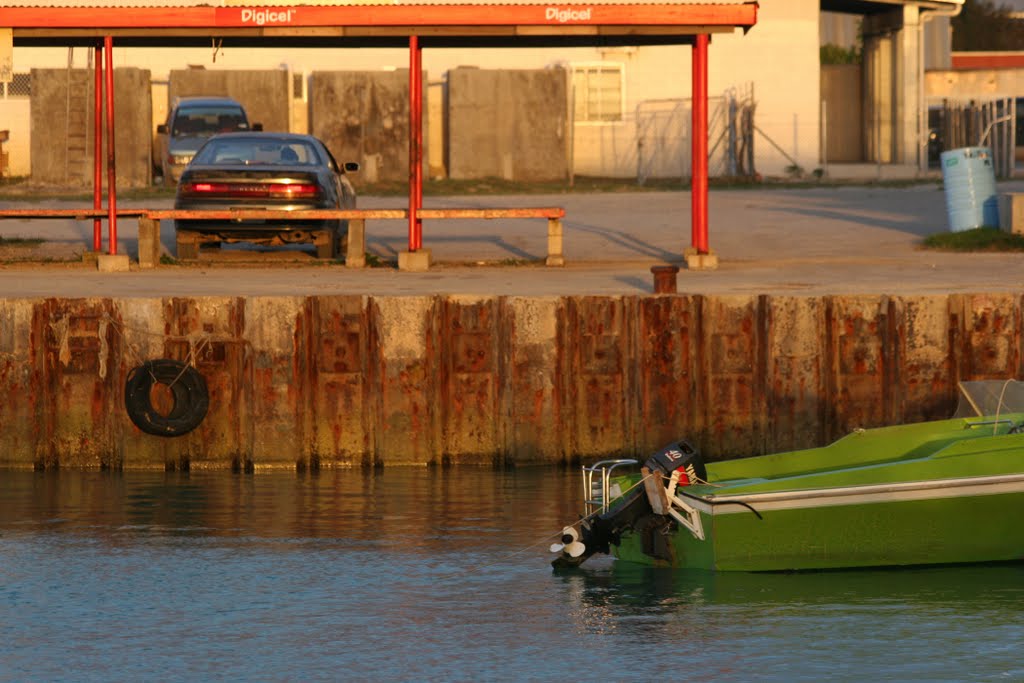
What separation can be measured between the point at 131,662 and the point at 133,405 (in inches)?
261

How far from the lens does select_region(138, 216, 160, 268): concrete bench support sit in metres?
23.7

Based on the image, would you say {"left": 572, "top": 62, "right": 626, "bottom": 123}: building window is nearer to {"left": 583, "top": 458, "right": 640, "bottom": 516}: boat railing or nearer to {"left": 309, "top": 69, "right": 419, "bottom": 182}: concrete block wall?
{"left": 309, "top": 69, "right": 419, "bottom": 182}: concrete block wall

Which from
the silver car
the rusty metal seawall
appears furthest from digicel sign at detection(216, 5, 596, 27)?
the silver car

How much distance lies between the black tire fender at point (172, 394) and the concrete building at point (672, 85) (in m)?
26.1

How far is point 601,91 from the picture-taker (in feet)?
147

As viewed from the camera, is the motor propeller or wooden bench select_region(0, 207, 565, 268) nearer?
the motor propeller

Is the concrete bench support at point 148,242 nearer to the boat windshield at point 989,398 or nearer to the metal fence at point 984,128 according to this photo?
the boat windshield at point 989,398

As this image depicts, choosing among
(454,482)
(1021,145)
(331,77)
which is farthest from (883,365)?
(1021,145)

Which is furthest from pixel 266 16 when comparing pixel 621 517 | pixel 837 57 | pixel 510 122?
pixel 837 57

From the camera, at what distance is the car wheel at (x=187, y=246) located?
24188 mm

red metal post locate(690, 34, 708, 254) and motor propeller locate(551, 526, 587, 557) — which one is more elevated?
red metal post locate(690, 34, 708, 254)

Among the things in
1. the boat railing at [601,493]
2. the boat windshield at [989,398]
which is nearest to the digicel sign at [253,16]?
the boat windshield at [989,398]

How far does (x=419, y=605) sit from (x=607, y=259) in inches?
504

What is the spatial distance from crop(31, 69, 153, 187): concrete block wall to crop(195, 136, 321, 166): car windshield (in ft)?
57.7
